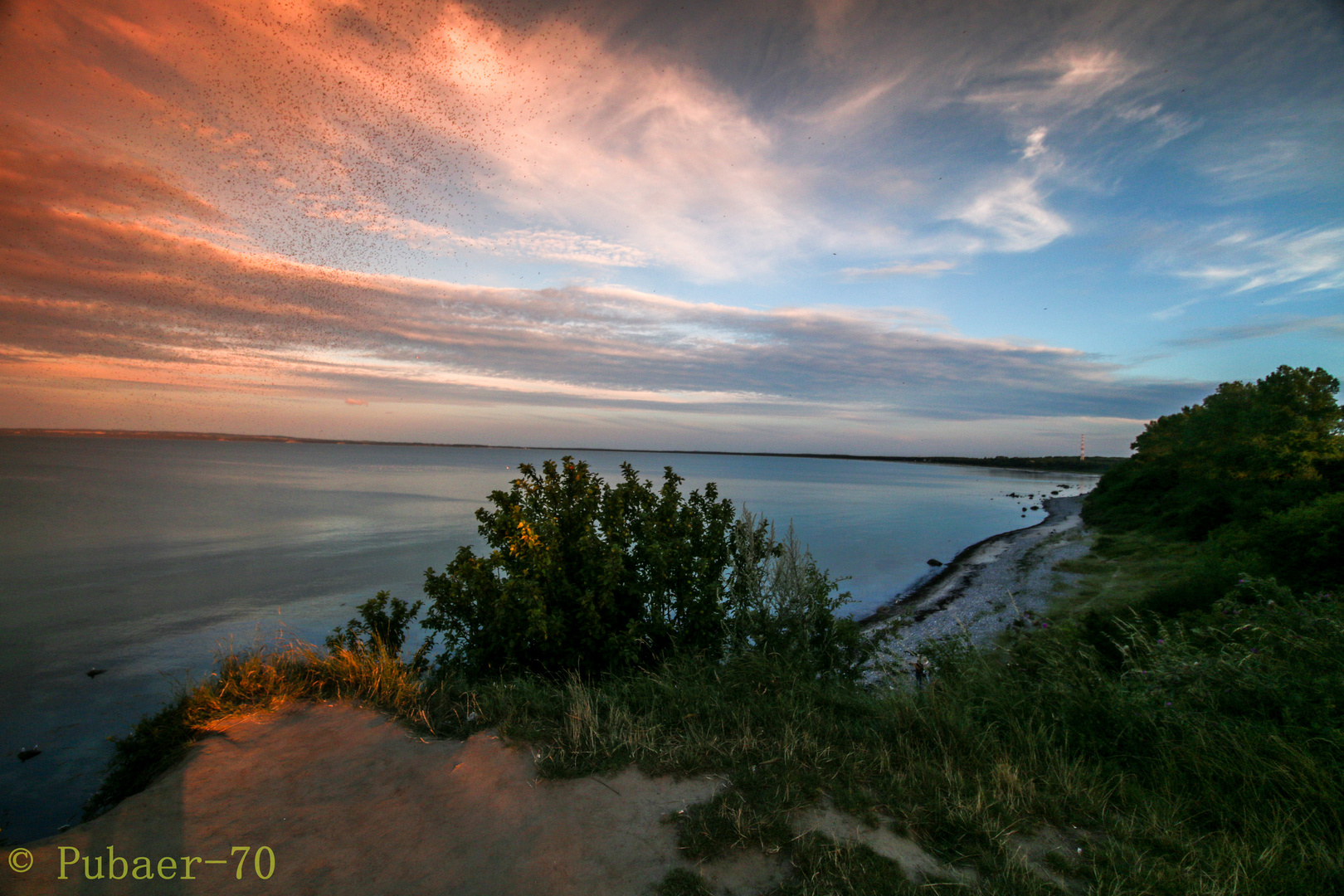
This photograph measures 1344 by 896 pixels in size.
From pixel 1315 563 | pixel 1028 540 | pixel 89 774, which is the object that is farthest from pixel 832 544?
pixel 89 774

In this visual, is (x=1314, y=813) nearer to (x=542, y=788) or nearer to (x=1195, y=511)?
(x=542, y=788)

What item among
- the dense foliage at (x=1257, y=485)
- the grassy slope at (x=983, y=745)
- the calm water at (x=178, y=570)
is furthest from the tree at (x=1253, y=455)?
the grassy slope at (x=983, y=745)

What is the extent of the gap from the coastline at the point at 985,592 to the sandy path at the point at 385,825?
22.1 ft

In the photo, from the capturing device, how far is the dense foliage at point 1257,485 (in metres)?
11.7

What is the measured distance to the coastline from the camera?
17.4 meters

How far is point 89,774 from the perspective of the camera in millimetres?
8969

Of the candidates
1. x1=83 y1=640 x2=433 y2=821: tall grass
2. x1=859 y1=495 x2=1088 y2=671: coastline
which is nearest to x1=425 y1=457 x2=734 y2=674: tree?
x1=83 y1=640 x2=433 y2=821: tall grass

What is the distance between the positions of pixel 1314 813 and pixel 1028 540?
125ft

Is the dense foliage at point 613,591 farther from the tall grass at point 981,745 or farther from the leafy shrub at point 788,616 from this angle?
the tall grass at point 981,745

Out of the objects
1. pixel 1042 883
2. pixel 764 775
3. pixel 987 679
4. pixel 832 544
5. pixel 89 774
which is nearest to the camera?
pixel 1042 883

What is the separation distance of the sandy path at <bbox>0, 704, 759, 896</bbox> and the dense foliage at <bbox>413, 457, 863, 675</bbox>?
2387mm

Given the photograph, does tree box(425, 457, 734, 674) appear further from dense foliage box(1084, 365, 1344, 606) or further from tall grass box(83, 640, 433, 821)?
dense foliage box(1084, 365, 1344, 606)

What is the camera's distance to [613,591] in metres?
8.10

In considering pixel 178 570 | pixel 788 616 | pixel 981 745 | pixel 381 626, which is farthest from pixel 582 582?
pixel 178 570
